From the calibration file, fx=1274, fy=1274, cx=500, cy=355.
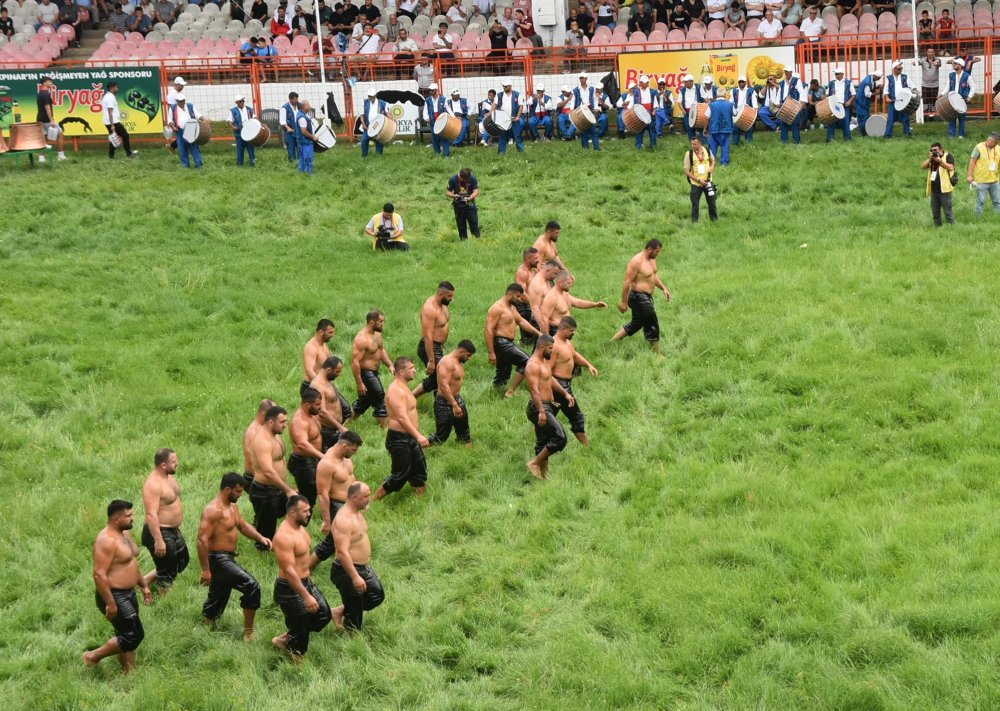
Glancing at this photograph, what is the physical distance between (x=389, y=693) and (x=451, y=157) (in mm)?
19169

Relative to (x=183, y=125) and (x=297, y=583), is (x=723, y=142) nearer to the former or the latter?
(x=183, y=125)

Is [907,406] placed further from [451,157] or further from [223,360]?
[451,157]

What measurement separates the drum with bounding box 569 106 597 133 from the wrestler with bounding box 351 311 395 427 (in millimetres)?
14273

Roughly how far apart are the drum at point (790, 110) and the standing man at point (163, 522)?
768 inches

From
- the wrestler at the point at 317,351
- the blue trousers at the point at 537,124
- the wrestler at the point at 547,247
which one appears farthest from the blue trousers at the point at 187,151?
the wrestler at the point at 317,351

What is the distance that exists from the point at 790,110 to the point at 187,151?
43.1 ft

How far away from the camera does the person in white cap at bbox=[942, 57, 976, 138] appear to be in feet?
90.6

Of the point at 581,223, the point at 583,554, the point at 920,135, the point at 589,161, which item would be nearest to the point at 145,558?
the point at 583,554

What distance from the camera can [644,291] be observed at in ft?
56.3

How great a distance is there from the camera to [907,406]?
14867 millimetres

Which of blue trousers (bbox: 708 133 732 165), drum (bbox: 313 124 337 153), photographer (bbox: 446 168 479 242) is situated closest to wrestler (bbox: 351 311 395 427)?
photographer (bbox: 446 168 479 242)

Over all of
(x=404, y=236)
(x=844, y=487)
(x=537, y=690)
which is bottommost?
(x=537, y=690)

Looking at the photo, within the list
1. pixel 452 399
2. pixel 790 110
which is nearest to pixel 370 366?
pixel 452 399

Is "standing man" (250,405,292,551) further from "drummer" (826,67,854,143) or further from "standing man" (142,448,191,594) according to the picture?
"drummer" (826,67,854,143)
